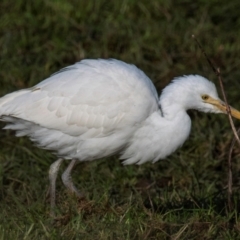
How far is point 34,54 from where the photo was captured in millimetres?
9523

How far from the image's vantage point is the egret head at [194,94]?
21.3 ft

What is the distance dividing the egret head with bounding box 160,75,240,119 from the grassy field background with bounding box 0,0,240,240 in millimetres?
674

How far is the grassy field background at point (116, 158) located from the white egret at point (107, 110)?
406mm

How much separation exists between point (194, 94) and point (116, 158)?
1.69 meters

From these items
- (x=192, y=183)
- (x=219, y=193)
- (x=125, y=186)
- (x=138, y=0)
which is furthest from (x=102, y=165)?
(x=138, y=0)

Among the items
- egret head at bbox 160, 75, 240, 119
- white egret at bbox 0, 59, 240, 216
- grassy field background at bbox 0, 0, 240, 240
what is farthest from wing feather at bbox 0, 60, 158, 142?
grassy field background at bbox 0, 0, 240, 240

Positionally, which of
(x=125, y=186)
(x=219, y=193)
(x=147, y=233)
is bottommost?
(x=125, y=186)

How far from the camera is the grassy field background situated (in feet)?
19.2

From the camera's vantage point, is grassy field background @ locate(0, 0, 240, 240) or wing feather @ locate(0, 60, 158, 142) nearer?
grassy field background @ locate(0, 0, 240, 240)

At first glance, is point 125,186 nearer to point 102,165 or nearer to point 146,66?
point 102,165

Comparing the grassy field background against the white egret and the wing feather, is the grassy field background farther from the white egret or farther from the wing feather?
the wing feather

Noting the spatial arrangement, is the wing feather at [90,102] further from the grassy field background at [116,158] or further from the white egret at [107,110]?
the grassy field background at [116,158]

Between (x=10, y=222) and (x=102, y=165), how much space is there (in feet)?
7.12

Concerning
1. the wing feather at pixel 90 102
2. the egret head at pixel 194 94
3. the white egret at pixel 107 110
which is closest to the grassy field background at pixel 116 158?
the white egret at pixel 107 110
